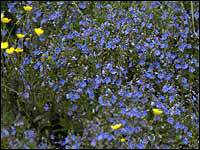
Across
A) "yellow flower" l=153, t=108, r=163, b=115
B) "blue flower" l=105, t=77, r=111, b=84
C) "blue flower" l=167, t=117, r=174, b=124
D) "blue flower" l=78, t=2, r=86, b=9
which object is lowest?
"blue flower" l=167, t=117, r=174, b=124

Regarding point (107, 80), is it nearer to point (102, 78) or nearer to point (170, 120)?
point (102, 78)

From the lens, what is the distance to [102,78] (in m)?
4.02

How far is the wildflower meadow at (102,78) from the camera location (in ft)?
11.3

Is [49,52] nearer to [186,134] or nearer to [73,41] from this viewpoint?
[73,41]

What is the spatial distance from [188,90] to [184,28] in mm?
837

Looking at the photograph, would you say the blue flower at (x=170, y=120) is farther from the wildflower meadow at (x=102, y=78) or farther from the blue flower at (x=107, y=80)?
the blue flower at (x=107, y=80)

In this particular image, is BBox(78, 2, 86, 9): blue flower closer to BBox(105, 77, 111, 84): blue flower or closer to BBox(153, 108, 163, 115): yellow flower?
BBox(105, 77, 111, 84): blue flower

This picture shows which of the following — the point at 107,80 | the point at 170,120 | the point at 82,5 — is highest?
the point at 82,5

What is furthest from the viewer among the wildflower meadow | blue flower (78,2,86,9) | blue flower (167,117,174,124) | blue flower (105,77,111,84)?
blue flower (78,2,86,9)

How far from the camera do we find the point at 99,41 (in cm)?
433

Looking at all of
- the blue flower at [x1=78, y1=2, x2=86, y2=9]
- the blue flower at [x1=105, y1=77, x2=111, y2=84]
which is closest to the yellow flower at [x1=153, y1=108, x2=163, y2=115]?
the blue flower at [x1=105, y1=77, x2=111, y2=84]

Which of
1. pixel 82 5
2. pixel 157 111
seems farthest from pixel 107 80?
pixel 82 5

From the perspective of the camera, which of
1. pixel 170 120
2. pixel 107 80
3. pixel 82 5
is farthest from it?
pixel 82 5

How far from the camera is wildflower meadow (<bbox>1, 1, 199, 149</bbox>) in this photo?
343 cm
